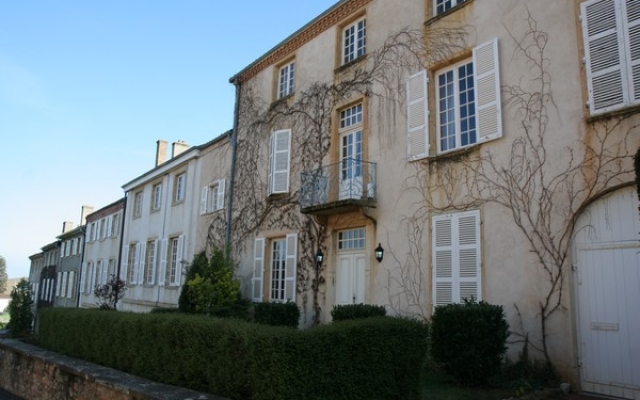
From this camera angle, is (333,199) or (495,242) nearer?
(495,242)

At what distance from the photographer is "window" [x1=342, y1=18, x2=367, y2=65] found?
1251cm

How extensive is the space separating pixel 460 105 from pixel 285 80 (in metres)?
7.00

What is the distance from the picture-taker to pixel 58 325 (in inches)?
377

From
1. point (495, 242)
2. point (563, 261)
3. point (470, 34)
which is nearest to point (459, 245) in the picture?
point (495, 242)

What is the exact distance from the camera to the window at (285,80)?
15008 mm

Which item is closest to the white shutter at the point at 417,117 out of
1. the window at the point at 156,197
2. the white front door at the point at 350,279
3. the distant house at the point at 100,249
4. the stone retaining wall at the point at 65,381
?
the white front door at the point at 350,279

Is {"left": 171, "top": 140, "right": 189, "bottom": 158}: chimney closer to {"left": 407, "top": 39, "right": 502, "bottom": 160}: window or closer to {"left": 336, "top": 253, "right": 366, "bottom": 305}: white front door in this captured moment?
{"left": 336, "top": 253, "right": 366, "bottom": 305}: white front door

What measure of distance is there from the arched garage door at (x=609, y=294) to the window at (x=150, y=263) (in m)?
17.6

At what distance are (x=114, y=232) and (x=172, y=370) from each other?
23.3 meters

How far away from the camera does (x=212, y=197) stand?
18.2m

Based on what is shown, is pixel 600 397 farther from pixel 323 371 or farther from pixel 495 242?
pixel 323 371

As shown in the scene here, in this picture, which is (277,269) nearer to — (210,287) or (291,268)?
(291,268)

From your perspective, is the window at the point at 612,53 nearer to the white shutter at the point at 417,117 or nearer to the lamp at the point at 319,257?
the white shutter at the point at 417,117

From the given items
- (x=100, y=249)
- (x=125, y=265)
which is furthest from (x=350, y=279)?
(x=100, y=249)
